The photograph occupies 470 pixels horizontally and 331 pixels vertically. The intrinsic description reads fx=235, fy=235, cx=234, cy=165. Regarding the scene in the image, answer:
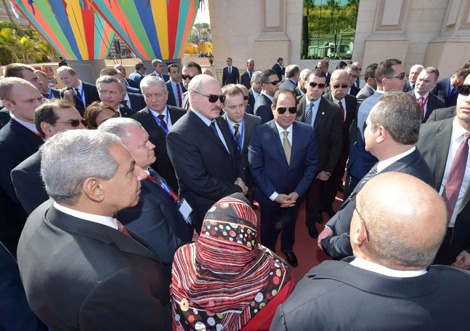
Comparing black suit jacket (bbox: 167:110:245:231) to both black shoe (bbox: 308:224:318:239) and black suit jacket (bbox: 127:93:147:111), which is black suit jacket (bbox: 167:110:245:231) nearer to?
black shoe (bbox: 308:224:318:239)

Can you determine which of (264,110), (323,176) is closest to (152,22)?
(264,110)

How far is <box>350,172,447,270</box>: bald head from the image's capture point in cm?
85

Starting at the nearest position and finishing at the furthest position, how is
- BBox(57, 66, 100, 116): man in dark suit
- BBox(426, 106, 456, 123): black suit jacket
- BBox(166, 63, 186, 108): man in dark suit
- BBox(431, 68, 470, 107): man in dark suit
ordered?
BBox(426, 106, 456, 123): black suit jacket
BBox(431, 68, 470, 107): man in dark suit
BBox(57, 66, 100, 116): man in dark suit
BBox(166, 63, 186, 108): man in dark suit

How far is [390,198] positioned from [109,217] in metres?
1.36

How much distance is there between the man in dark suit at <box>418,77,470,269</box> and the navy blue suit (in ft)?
3.72

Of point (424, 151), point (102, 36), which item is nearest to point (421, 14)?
point (424, 151)

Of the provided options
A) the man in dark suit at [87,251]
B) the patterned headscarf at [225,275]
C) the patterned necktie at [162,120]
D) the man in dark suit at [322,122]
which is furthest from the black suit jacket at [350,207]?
the patterned necktie at [162,120]

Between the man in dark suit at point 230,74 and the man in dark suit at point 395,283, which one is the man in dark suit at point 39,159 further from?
the man in dark suit at point 230,74

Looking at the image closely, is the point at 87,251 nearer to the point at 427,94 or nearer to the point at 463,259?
the point at 463,259

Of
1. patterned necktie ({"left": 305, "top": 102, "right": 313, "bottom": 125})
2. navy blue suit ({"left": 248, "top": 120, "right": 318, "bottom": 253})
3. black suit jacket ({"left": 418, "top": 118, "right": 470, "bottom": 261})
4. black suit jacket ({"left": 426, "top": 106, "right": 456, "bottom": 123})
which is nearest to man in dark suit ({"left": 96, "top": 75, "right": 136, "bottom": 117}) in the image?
navy blue suit ({"left": 248, "top": 120, "right": 318, "bottom": 253})

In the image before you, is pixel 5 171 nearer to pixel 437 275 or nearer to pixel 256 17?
pixel 437 275

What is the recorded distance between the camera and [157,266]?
1.34 meters

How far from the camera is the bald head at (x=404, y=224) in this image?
0.85 metres

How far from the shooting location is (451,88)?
4910 mm
